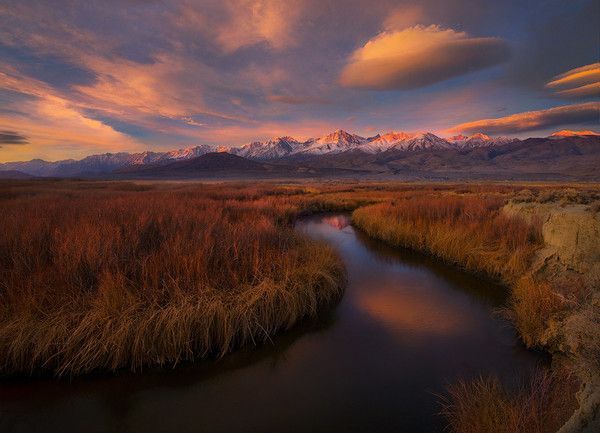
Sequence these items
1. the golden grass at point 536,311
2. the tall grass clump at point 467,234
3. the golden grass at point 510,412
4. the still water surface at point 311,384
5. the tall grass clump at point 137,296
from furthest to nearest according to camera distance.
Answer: the tall grass clump at point 467,234, the golden grass at point 536,311, the tall grass clump at point 137,296, the still water surface at point 311,384, the golden grass at point 510,412

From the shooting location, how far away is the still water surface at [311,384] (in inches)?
187

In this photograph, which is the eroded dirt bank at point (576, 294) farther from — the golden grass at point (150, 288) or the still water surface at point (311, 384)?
the still water surface at point (311, 384)

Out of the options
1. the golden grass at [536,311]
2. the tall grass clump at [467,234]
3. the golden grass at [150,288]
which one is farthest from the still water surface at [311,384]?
the tall grass clump at [467,234]

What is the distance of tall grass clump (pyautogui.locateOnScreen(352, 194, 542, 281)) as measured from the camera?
10.5m

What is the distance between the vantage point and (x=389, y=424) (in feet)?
15.6

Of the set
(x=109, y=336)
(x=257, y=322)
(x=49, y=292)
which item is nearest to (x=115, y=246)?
(x=49, y=292)

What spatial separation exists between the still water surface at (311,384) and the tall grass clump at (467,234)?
292 cm

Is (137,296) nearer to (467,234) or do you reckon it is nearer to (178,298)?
(178,298)

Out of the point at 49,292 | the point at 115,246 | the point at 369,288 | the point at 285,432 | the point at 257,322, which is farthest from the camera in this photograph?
the point at 369,288

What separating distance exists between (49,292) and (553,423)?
26.5ft

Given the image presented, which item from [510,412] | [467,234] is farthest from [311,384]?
[467,234]

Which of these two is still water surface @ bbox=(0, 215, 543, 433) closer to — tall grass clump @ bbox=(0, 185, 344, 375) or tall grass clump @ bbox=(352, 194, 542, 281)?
tall grass clump @ bbox=(0, 185, 344, 375)

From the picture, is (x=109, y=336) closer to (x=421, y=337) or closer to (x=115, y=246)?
(x=115, y=246)

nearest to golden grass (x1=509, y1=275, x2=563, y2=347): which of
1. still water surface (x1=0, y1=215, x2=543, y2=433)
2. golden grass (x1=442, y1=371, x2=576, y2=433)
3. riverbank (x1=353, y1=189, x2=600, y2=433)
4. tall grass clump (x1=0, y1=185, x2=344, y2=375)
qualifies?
riverbank (x1=353, y1=189, x2=600, y2=433)
